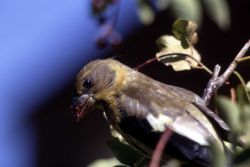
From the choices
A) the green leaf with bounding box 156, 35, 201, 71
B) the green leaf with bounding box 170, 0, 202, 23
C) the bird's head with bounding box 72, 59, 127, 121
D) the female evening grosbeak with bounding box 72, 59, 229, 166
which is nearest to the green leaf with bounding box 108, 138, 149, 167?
the female evening grosbeak with bounding box 72, 59, 229, 166

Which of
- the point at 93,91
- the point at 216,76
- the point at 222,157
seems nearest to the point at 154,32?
the point at 93,91

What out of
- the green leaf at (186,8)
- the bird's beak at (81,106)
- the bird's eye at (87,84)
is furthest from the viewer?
the bird's eye at (87,84)

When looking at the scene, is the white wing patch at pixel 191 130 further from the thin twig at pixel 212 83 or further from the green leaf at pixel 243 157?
the green leaf at pixel 243 157

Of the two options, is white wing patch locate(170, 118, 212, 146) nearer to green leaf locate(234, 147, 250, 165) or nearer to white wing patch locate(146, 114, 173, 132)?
white wing patch locate(146, 114, 173, 132)

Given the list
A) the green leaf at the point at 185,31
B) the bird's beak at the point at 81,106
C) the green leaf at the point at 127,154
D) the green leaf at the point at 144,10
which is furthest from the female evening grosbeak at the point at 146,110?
the green leaf at the point at 144,10

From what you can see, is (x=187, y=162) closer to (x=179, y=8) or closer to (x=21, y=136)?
(x=179, y=8)

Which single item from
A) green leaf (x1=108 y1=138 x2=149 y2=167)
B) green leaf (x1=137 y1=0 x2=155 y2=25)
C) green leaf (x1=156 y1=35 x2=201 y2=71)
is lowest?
green leaf (x1=108 y1=138 x2=149 y2=167)

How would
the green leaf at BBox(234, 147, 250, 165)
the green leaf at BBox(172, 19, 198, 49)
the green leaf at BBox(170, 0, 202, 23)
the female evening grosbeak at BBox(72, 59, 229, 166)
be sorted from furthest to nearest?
the female evening grosbeak at BBox(72, 59, 229, 166) → the green leaf at BBox(172, 19, 198, 49) → the green leaf at BBox(170, 0, 202, 23) → the green leaf at BBox(234, 147, 250, 165)

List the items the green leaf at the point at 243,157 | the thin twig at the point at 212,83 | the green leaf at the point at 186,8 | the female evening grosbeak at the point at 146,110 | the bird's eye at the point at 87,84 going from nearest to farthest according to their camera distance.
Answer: the green leaf at the point at 243,157 → the green leaf at the point at 186,8 → the female evening grosbeak at the point at 146,110 → the thin twig at the point at 212,83 → the bird's eye at the point at 87,84
